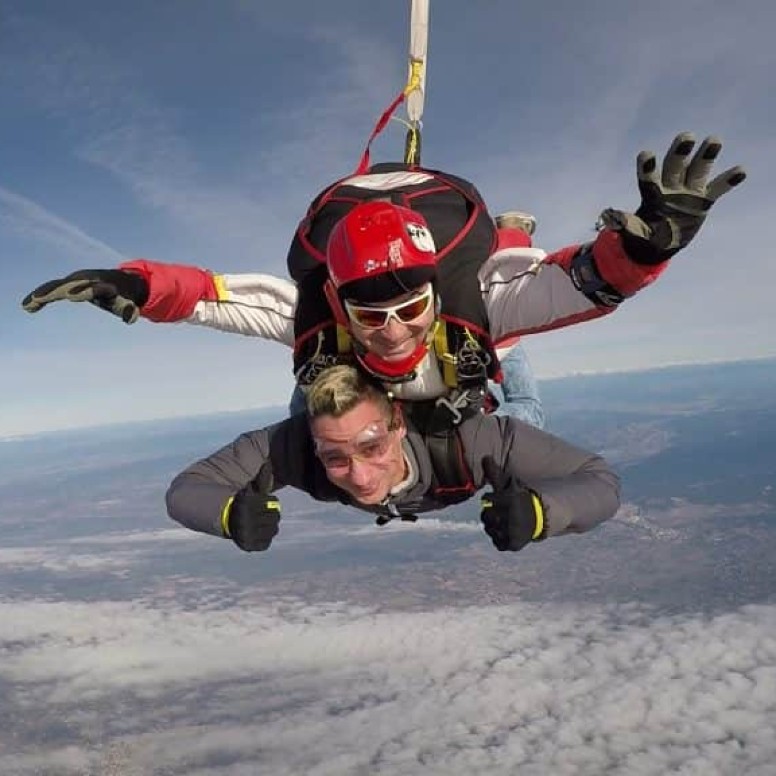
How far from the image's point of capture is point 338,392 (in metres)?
3.36

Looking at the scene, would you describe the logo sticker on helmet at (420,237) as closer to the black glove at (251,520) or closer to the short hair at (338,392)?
the short hair at (338,392)

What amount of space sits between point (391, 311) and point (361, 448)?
2.84 feet

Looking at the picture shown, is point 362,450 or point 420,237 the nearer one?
point 420,237

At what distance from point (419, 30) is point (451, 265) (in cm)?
166

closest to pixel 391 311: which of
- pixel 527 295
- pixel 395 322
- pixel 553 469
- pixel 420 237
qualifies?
pixel 395 322

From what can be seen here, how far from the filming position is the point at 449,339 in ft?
10.9

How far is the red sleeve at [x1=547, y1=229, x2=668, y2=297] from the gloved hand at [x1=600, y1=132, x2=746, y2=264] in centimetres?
15

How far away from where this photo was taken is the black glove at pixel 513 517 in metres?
2.91

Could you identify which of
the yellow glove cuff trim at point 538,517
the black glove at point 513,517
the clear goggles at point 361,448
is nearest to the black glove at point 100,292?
the clear goggles at point 361,448

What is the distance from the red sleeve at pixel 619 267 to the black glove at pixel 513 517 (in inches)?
41.2

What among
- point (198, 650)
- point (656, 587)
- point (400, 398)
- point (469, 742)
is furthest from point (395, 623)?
point (400, 398)

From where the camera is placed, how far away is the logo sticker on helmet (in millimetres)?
3045

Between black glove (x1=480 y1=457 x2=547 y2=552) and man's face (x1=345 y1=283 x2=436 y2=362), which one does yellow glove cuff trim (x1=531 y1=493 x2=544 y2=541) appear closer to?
black glove (x1=480 y1=457 x2=547 y2=552)

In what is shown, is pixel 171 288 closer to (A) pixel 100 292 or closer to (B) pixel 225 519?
(A) pixel 100 292
